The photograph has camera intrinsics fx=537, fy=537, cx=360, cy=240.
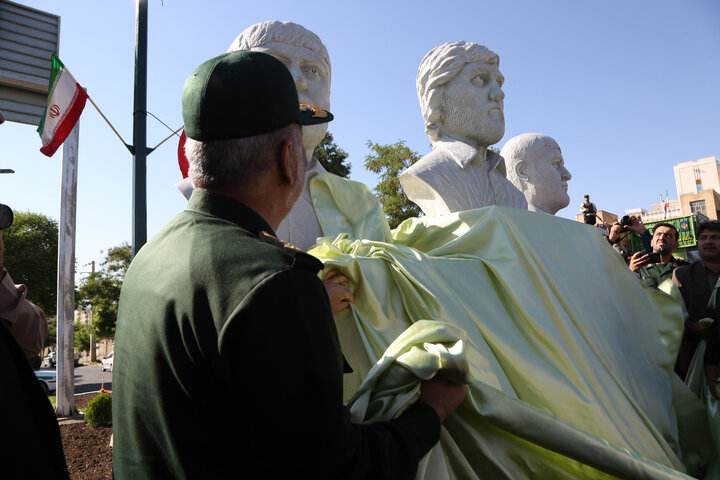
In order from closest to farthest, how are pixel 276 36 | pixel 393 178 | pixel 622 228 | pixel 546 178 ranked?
pixel 276 36 → pixel 622 228 → pixel 546 178 → pixel 393 178

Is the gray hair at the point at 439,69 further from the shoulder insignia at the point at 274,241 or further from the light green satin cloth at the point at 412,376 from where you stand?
the shoulder insignia at the point at 274,241

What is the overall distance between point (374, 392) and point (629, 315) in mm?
2088

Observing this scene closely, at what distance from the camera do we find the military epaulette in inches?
38.5

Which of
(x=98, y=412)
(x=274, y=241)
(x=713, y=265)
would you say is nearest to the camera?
(x=274, y=241)

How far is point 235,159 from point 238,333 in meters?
0.39

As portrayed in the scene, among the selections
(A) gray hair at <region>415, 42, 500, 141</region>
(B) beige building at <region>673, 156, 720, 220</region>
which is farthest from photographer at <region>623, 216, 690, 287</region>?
(B) beige building at <region>673, 156, 720, 220</region>

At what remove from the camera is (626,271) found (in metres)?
2.98

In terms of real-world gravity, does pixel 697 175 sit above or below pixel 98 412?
above

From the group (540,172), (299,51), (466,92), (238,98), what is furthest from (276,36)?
(540,172)

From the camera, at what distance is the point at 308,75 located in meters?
3.35

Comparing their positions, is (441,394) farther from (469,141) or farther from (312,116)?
(469,141)

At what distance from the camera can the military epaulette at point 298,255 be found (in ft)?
3.20

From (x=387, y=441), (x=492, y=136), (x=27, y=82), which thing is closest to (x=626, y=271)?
(x=492, y=136)

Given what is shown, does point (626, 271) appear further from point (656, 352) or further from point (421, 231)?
point (421, 231)
